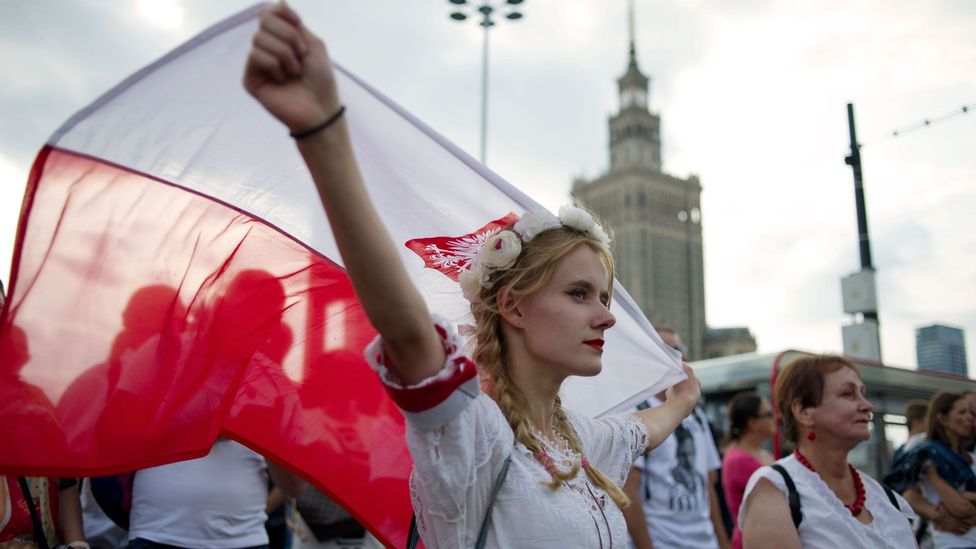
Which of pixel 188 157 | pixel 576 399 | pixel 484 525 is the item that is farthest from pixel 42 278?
pixel 576 399

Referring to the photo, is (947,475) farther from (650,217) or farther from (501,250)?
(650,217)

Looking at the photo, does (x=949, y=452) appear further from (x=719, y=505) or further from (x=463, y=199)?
(x=463, y=199)

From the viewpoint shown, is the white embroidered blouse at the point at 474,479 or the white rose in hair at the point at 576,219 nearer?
the white embroidered blouse at the point at 474,479

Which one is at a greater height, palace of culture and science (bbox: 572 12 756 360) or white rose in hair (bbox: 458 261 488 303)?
palace of culture and science (bbox: 572 12 756 360)

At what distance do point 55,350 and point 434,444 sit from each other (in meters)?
1.06

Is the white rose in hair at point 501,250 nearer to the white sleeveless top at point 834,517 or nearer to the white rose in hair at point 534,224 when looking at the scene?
the white rose in hair at point 534,224

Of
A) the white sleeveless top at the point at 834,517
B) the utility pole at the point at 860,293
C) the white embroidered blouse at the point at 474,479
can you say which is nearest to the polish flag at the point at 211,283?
the white embroidered blouse at the point at 474,479

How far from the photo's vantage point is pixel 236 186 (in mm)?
2170

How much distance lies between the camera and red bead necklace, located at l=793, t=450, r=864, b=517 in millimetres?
3283

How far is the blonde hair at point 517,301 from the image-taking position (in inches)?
80.7

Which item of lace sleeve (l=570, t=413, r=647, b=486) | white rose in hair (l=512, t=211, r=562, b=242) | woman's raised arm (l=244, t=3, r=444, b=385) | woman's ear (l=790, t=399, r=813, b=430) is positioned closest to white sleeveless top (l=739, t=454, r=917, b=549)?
woman's ear (l=790, t=399, r=813, b=430)

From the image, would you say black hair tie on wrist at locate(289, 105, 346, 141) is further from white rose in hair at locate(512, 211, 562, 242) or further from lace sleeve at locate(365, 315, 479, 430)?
white rose in hair at locate(512, 211, 562, 242)

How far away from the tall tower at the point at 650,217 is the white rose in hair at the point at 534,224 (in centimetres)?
9468

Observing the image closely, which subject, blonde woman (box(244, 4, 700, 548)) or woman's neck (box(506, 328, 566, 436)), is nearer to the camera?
blonde woman (box(244, 4, 700, 548))
